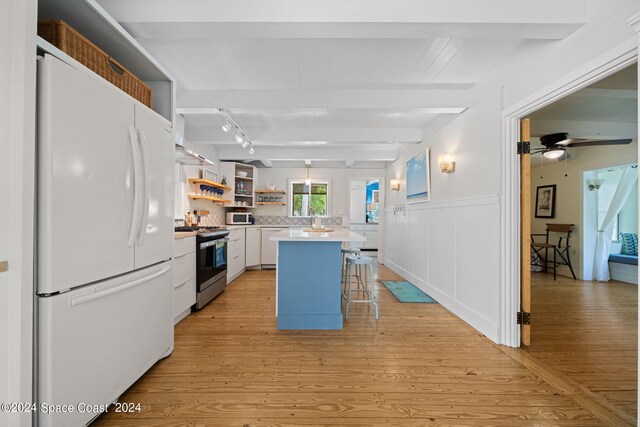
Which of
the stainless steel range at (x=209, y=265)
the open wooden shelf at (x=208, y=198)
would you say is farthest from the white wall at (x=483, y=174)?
the open wooden shelf at (x=208, y=198)

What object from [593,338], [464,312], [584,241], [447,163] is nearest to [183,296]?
[464,312]

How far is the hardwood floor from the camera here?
1.55 metres

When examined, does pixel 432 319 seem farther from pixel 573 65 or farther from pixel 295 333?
pixel 573 65

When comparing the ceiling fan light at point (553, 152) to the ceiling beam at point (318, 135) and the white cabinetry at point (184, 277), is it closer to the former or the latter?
the ceiling beam at point (318, 135)

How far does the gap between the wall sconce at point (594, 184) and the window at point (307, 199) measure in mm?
5135

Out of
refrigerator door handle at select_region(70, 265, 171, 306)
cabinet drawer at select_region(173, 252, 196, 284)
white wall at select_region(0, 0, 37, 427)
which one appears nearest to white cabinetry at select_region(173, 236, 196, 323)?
cabinet drawer at select_region(173, 252, 196, 284)

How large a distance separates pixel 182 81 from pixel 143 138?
1.54 m

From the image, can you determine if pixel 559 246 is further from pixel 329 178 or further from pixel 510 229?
pixel 329 178

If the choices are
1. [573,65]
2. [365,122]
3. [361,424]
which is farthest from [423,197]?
[361,424]

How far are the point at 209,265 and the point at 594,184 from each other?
267 inches

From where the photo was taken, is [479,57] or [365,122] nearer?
[479,57]

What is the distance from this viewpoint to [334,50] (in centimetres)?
226

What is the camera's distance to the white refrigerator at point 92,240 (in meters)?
1.17

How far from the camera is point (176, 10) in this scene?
A: 5.70 feet
